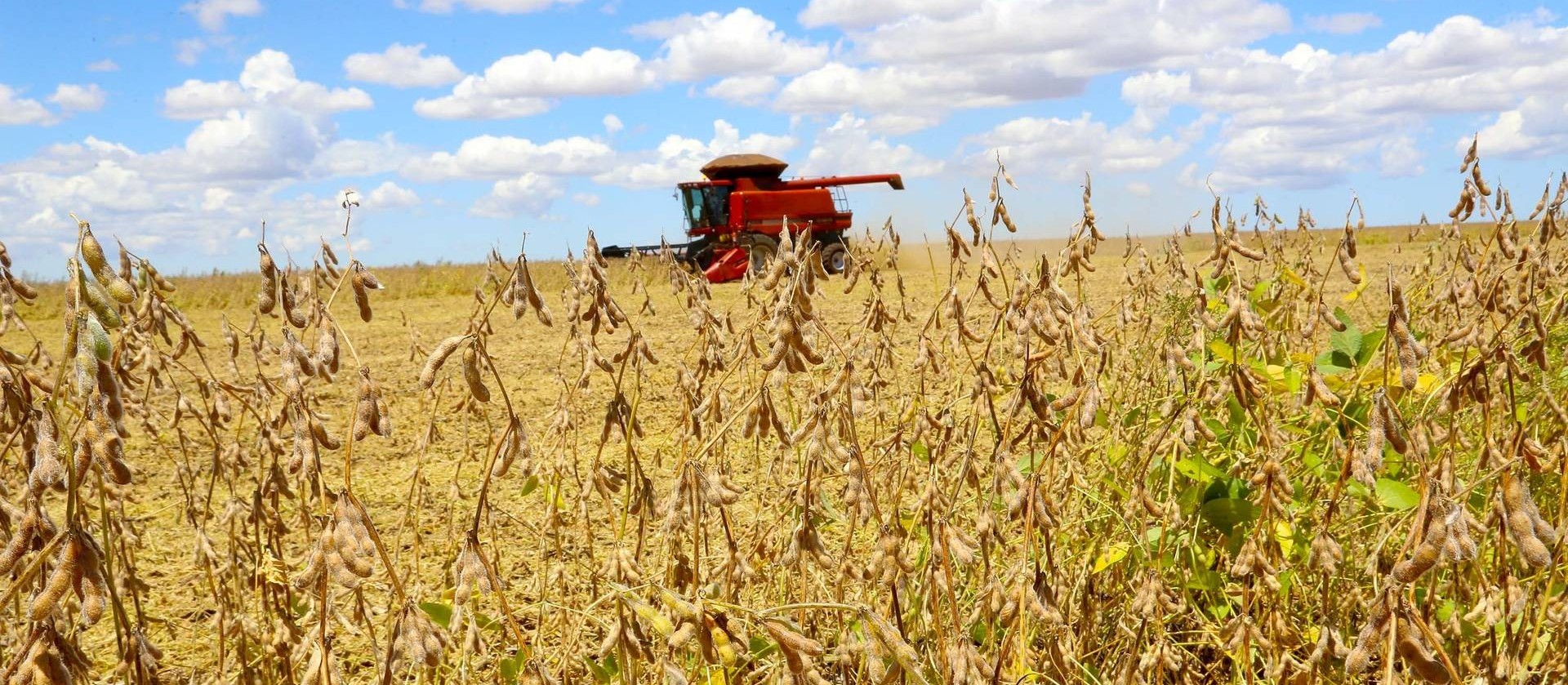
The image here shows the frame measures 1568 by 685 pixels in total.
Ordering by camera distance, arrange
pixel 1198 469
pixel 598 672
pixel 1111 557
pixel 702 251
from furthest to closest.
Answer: pixel 702 251, pixel 1198 469, pixel 1111 557, pixel 598 672

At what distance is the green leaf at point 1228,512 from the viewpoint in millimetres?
2303

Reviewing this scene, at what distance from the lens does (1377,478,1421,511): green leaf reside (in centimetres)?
204

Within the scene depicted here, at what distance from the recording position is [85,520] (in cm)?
133

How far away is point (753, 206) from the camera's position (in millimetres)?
20766

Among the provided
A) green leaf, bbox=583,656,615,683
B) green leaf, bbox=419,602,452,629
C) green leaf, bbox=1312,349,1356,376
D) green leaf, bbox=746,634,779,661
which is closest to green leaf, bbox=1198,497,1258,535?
green leaf, bbox=1312,349,1356,376

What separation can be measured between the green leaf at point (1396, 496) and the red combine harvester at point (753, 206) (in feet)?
55.6

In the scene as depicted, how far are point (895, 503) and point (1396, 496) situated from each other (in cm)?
100

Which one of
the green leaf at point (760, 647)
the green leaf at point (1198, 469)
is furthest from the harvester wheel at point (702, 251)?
the green leaf at point (760, 647)

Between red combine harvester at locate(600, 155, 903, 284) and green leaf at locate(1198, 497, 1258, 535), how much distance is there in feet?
54.8

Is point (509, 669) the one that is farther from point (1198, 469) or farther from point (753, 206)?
point (753, 206)

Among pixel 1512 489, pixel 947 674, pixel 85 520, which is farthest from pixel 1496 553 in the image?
pixel 85 520

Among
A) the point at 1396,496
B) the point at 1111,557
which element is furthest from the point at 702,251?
the point at 1396,496

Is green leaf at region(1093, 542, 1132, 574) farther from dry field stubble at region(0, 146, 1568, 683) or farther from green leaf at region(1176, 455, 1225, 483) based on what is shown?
green leaf at region(1176, 455, 1225, 483)

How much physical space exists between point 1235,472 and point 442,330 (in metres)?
11.2
